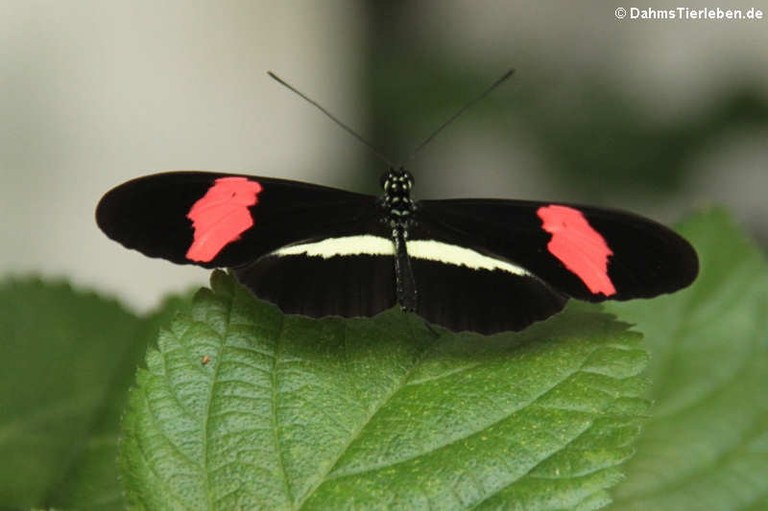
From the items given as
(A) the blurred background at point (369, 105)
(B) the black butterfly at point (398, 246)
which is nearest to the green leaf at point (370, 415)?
(B) the black butterfly at point (398, 246)

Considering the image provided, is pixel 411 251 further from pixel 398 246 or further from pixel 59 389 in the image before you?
pixel 59 389

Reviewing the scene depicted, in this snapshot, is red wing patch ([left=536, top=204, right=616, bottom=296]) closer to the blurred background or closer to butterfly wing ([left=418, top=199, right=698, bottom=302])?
butterfly wing ([left=418, top=199, right=698, bottom=302])

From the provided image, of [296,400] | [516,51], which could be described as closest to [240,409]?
[296,400]

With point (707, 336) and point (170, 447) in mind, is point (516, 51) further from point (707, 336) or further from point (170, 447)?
point (170, 447)

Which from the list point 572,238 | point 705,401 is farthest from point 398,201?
point 705,401

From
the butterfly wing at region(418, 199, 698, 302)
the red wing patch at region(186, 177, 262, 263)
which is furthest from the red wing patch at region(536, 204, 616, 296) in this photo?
the red wing patch at region(186, 177, 262, 263)

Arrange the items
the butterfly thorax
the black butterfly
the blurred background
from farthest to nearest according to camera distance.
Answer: the blurred background < the butterfly thorax < the black butterfly

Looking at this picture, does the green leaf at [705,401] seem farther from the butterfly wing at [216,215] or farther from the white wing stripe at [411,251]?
the butterfly wing at [216,215]
